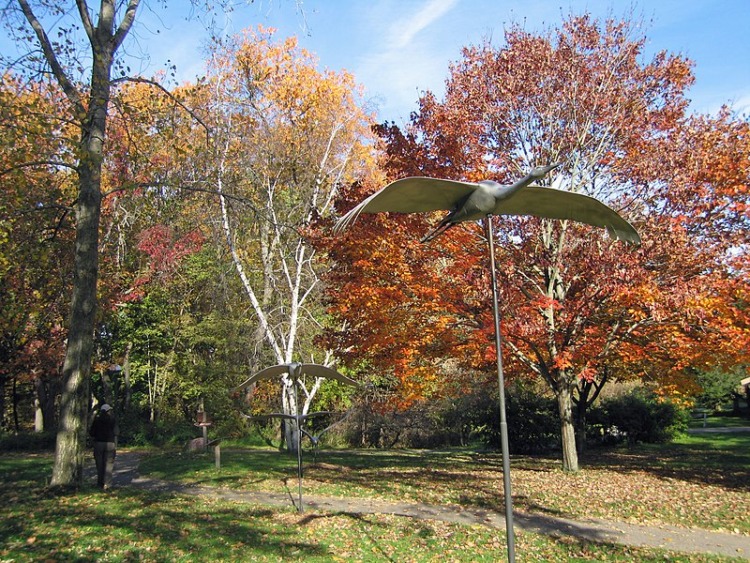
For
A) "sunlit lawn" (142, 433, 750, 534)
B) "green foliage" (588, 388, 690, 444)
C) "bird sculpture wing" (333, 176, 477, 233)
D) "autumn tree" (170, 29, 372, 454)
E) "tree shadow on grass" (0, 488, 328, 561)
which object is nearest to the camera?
"bird sculpture wing" (333, 176, 477, 233)

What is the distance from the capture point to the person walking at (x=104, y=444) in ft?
34.1

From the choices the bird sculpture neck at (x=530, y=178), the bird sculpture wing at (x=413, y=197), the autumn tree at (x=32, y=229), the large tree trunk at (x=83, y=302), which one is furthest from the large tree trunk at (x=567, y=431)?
the autumn tree at (x=32, y=229)

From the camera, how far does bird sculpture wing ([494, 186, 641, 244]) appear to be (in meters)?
4.74

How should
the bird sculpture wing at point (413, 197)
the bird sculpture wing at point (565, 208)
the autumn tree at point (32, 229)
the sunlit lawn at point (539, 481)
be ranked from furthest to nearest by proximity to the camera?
1. the sunlit lawn at point (539, 481)
2. the autumn tree at point (32, 229)
3. the bird sculpture wing at point (565, 208)
4. the bird sculpture wing at point (413, 197)

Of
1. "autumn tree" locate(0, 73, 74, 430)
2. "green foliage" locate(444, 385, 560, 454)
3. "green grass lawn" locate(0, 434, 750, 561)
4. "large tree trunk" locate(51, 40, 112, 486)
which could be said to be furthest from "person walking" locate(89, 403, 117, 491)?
"green foliage" locate(444, 385, 560, 454)

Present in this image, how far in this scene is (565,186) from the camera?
14.1 meters

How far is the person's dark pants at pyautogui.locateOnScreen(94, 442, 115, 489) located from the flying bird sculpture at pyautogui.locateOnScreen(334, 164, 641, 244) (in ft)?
27.6

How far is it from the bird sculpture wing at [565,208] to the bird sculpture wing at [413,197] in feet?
1.17

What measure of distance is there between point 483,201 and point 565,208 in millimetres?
1013

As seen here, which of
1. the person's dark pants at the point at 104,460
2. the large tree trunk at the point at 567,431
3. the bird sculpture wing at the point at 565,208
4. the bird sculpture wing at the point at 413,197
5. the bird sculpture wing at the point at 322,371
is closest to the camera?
the bird sculpture wing at the point at 413,197

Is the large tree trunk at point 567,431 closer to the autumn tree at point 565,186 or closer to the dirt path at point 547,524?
the autumn tree at point 565,186

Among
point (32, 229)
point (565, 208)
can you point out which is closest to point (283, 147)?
point (32, 229)

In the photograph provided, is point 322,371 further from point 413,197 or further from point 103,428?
point 413,197

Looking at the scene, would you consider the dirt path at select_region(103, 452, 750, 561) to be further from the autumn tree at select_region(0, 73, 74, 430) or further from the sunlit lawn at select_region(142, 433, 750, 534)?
the autumn tree at select_region(0, 73, 74, 430)
